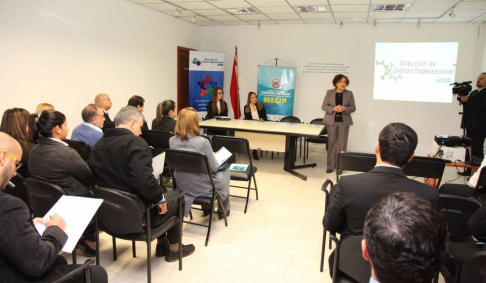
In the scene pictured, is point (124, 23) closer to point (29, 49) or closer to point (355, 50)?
point (29, 49)

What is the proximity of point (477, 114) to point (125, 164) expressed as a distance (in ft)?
18.1

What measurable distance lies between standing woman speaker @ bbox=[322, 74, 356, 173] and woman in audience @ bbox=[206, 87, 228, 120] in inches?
85.6

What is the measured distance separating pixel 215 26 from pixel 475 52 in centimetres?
558

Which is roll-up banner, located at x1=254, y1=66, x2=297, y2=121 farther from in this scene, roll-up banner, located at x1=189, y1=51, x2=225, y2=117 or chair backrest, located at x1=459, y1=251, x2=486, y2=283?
Answer: chair backrest, located at x1=459, y1=251, x2=486, y2=283

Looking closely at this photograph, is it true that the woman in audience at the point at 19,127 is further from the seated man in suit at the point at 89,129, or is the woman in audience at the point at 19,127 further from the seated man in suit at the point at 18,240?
the seated man in suit at the point at 18,240

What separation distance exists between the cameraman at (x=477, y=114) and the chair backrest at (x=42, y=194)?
5850 mm

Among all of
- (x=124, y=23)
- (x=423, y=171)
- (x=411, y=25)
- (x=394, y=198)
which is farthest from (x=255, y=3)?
(x=394, y=198)

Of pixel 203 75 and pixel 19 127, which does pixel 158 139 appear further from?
pixel 203 75

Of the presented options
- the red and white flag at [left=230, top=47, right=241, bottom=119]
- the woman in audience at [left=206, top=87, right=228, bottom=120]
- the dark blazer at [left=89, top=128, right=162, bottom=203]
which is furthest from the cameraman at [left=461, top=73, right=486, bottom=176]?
the dark blazer at [left=89, top=128, right=162, bottom=203]

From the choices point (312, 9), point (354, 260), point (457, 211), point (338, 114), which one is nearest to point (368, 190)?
point (354, 260)

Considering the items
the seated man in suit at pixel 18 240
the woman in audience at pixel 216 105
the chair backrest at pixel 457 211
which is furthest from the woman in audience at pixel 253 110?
the seated man in suit at pixel 18 240

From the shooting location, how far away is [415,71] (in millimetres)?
6656

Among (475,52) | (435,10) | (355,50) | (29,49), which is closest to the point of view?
(29,49)

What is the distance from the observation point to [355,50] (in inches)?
275
